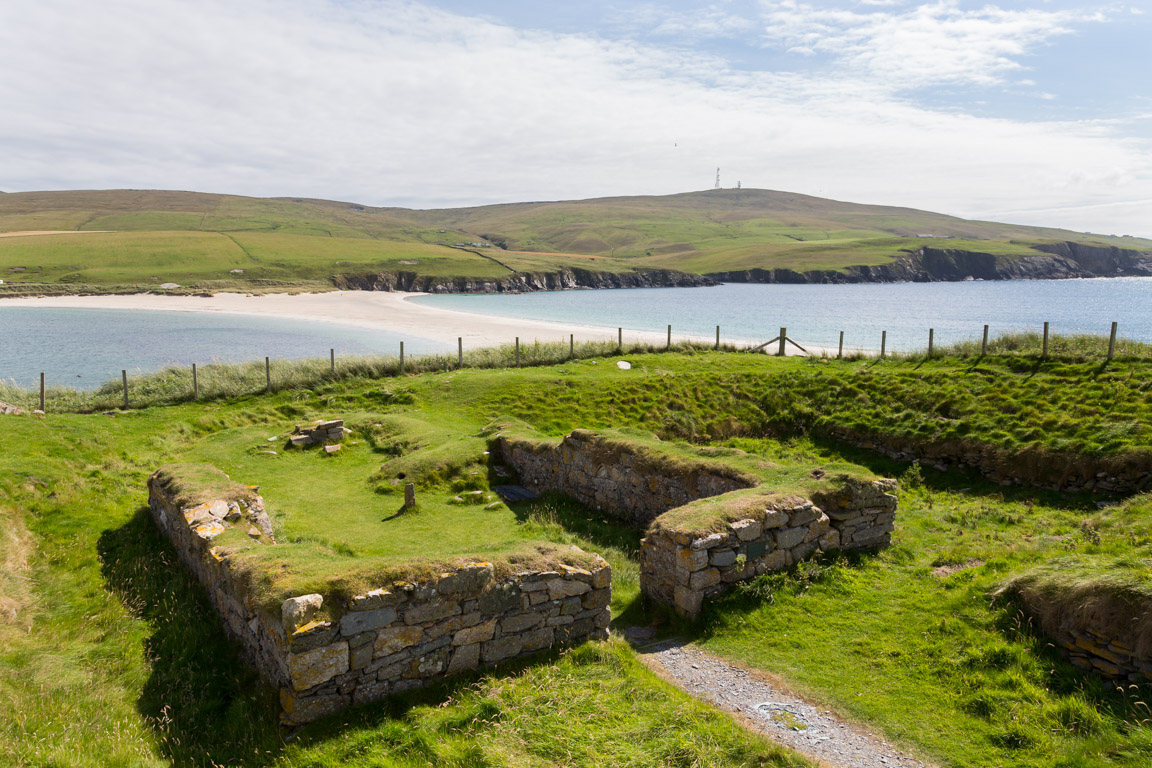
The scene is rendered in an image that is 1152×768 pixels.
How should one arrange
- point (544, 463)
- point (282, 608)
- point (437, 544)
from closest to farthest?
point (282, 608) → point (437, 544) → point (544, 463)

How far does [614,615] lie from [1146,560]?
297 inches

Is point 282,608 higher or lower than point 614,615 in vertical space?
higher

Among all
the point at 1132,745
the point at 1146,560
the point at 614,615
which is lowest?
the point at 614,615

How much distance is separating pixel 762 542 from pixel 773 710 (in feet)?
10.4

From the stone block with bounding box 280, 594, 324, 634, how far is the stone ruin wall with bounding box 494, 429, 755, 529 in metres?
7.55

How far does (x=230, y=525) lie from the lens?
10609 mm

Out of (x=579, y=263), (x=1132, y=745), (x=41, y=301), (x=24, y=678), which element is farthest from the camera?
(x=579, y=263)

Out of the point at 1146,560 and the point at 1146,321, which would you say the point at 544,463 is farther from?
the point at 1146,321

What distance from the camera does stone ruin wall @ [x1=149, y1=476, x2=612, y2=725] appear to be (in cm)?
703

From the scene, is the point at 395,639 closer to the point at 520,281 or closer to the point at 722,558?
the point at 722,558

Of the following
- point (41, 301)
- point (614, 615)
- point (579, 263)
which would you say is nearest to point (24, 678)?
point (614, 615)

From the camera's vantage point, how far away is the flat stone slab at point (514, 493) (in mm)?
16109

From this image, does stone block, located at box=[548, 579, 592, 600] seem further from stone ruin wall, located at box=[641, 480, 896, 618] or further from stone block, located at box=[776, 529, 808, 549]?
stone block, located at box=[776, 529, 808, 549]

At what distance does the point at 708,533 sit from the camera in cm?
987
